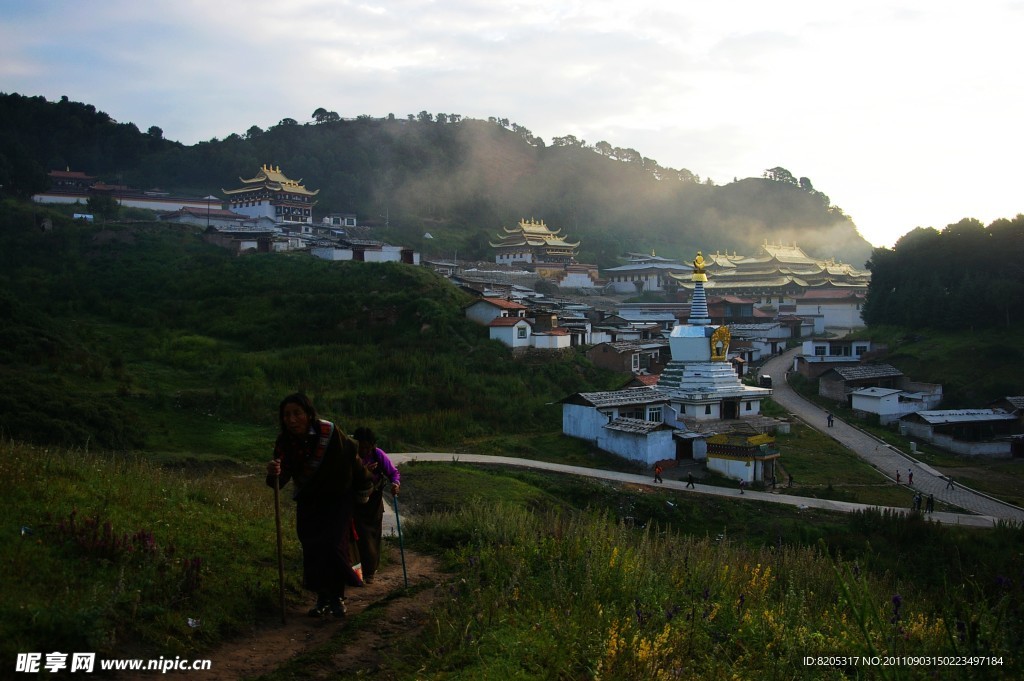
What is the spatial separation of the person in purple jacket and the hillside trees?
139ft

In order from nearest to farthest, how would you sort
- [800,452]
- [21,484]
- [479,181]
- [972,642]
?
1. [972,642]
2. [21,484]
3. [800,452]
4. [479,181]

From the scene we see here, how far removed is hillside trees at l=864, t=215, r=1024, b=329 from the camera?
4156cm

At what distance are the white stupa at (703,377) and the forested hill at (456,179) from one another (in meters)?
40.5

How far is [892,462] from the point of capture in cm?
2853

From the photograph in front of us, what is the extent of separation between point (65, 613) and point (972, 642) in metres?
5.70

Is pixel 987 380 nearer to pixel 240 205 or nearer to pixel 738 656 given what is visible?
pixel 738 656

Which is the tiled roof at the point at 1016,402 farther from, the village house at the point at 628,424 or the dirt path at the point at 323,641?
the dirt path at the point at 323,641

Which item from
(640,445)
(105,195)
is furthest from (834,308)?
(105,195)

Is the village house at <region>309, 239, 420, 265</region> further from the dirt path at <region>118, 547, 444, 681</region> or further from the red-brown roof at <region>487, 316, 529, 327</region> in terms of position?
the dirt path at <region>118, 547, 444, 681</region>

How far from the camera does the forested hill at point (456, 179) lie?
255 ft

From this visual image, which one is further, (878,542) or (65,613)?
(878,542)

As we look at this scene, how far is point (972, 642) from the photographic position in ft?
15.4

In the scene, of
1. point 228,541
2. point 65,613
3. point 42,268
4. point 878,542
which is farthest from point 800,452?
point 42,268

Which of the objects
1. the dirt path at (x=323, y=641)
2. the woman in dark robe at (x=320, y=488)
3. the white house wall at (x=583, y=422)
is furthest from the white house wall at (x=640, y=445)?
the woman in dark robe at (x=320, y=488)
